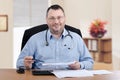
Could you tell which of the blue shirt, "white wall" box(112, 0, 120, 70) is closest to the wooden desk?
"white wall" box(112, 0, 120, 70)

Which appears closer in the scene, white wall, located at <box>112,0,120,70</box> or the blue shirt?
the blue shirt

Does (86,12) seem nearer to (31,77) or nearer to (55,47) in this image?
(55,47)

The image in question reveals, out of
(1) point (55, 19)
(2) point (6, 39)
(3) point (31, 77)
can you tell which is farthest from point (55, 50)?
(2) point (6, 39)

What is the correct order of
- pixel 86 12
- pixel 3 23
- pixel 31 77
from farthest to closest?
pixel 86 12
pixel 3 23
pixel 31 77

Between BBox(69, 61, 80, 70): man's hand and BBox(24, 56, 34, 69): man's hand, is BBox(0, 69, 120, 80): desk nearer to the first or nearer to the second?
BBox(24, 56, 34, 69): man's hand

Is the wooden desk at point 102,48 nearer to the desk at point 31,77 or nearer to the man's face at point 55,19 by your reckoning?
the man's face at point 55,19

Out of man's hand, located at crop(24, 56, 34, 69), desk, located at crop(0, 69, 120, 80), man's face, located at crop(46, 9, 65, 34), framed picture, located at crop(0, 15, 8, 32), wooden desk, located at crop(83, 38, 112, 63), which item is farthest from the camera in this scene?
wooden desk, located at crop(83, 38, 112, 63)

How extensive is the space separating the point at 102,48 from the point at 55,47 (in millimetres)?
3855

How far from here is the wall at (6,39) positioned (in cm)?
464

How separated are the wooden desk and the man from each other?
11.7 ft

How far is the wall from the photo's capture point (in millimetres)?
4645

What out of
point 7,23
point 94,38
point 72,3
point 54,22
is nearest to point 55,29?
point 54,22

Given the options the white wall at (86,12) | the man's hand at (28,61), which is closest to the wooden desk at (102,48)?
the white wall at (86,12)

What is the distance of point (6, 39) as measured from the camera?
15.3ft
